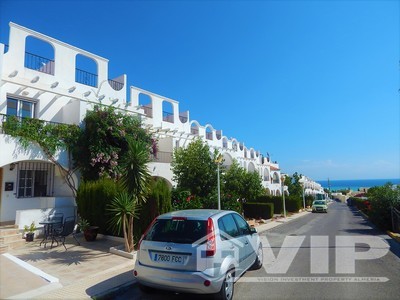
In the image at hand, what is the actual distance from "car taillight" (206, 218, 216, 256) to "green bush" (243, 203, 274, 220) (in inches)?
823

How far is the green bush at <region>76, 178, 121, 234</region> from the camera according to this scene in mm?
11250

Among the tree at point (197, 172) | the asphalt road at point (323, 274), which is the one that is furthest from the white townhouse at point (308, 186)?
the asphalt road at point (323, 274)

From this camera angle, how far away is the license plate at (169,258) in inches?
200

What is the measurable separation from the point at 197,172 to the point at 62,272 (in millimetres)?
10103

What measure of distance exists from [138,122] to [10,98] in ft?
20.6

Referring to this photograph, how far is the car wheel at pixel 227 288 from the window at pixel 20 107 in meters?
12.6

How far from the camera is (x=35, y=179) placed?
13766 millimetres

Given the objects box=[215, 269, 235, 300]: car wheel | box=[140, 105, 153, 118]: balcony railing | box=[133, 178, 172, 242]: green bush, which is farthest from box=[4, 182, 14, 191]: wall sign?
box=[215, 269, 235, 300]: car wheel

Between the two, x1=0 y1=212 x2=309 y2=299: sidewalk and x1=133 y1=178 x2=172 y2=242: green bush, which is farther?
x1=133 y1=178 x2=172 y2=242: green bush

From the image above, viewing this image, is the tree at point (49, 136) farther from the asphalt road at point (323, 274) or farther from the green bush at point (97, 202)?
the asphalt road at point (323, 274)

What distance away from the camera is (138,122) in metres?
16.4

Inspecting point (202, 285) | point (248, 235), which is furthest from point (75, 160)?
point (202, 285)

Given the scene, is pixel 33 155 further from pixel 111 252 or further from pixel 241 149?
pixel 241 149

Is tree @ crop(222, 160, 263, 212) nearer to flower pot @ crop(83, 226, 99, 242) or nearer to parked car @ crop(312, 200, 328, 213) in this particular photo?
flower pot @ crop(83, 226, 99, 242)
